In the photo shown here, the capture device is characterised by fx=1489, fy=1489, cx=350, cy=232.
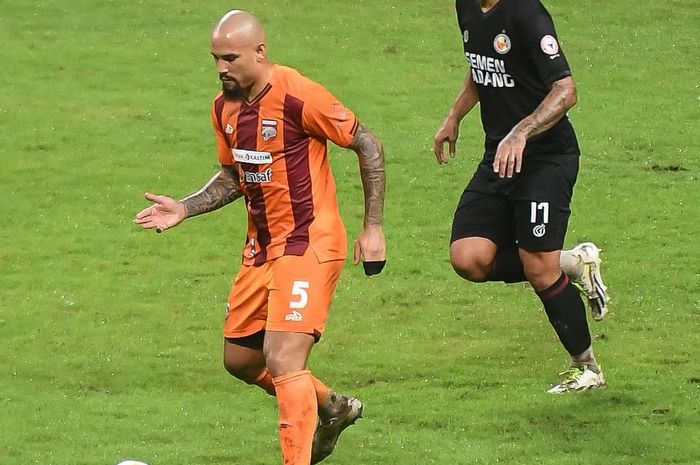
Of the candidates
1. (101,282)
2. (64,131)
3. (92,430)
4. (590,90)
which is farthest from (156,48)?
(92,430)

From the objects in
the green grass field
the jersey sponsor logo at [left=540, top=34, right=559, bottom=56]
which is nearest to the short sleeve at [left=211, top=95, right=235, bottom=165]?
the green grass field

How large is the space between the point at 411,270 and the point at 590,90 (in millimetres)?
4840

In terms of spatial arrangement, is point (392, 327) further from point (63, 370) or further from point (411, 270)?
point (63, 370)

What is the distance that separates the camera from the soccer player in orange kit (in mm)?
6355

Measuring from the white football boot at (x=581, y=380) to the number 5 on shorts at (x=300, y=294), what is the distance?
1895 mm

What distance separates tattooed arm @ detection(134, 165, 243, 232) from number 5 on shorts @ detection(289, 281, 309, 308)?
0.62m

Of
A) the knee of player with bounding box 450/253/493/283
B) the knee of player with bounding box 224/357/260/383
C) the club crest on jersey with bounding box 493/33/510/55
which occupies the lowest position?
the knee of player with bounding box 224/357/260/383

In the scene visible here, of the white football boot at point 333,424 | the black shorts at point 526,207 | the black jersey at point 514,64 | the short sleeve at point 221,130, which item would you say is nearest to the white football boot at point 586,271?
the black shorts at point 526,207

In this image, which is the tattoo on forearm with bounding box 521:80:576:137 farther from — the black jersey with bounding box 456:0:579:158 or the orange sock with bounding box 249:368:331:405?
the orange sock with bounding box 249:368:331:405

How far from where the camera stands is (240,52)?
638cm

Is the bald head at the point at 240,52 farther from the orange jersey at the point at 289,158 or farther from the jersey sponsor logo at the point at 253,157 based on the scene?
the jersey sponsor logo at the point at 253,157

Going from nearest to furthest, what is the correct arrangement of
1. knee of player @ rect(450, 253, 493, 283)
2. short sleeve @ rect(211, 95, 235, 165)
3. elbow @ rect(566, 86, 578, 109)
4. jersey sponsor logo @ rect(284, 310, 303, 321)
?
1. jersey sponsor logo @ rect(284, 310, 303, 321)
2. short sleeve @ rect(211, 95, 235, 165)
3. elbow @ rect(566, 86, 578, 109)
4. knee of player @ rect(450, 253, 493, 283)

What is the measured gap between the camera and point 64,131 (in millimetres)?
13539

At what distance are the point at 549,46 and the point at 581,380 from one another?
5.71ft
